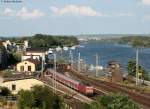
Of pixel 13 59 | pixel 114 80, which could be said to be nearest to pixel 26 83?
pixel 114 80

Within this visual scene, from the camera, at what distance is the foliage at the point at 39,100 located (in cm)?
3300

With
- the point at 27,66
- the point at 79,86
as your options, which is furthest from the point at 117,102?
the point at 27,66

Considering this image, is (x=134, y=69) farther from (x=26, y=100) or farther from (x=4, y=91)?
(x=26, y=100)

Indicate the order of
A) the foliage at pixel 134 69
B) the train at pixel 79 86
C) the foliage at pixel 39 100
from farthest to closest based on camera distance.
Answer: the foliage at pixel 134 69, the train at pixel 79 86, the foliage at pixel 39 100

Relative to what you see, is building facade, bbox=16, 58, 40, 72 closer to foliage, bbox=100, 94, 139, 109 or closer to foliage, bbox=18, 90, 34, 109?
foliage, bbox=18, 90, 34, 109

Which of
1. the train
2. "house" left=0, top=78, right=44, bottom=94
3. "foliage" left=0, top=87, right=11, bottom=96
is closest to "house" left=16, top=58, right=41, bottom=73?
the train

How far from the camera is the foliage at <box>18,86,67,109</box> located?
33000mm

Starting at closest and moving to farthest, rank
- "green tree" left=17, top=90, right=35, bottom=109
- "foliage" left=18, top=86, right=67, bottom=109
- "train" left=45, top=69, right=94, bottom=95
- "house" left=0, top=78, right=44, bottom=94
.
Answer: "green tree" left=17, top=90, right=35, bottom=109
"foliage" left=18, top=86, right=67, bottom=109
"house" left=0, top=78, right=44, bottom=94
"train" left=45, top=69, right=94, bottom=95

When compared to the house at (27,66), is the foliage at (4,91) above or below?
above

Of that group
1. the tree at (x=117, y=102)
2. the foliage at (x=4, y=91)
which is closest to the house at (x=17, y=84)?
the foliage at (x=4, y=91)

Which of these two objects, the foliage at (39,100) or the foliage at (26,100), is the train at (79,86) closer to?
the foliage at (39,100)

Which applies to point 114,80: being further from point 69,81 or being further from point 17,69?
point 17,69

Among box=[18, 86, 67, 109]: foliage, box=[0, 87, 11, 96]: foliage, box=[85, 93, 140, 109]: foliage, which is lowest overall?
box=[0, 87, 11, 96]: foliage

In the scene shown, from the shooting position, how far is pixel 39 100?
34.1 metres
